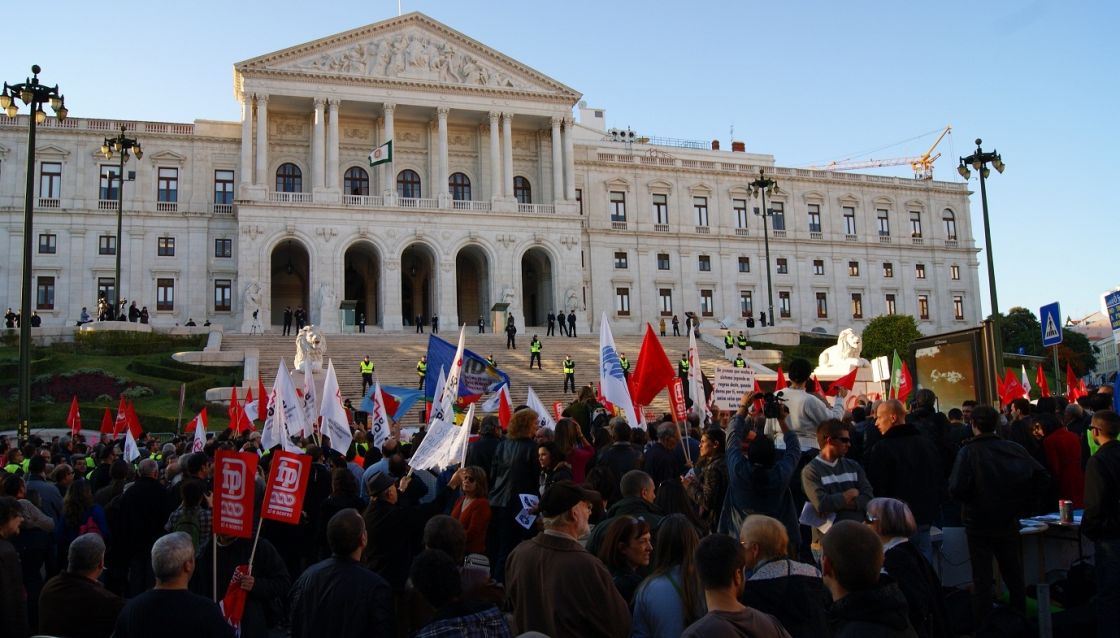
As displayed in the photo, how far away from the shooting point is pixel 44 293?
164 ft

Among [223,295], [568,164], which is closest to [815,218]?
[568,164]

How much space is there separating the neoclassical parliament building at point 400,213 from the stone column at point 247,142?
Answer: 0.12 metres

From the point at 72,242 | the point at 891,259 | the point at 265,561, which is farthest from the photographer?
the point at 891,259

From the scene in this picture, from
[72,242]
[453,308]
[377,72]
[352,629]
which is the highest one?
[377,72]

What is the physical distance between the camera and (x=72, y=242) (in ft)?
166

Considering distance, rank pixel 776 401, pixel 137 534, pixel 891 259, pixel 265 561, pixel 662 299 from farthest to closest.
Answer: pixel 891 259, pixel 662 299, pixel 137 534, pixel 776 401, pixel 265 561

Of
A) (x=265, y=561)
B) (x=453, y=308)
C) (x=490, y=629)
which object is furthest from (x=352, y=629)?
(x=453, y=308)

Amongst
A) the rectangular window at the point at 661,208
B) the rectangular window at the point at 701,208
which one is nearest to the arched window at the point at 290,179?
the rectangular window at the point at 661,208

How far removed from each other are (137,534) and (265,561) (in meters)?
2.38

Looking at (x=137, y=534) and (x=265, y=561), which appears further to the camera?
(x=137, y=534)

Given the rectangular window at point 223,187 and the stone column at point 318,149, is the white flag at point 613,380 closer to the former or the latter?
the stone column at point 318,149

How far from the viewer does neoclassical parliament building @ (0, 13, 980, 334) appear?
50688 millimetres

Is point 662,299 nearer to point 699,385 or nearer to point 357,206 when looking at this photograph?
point 357,206

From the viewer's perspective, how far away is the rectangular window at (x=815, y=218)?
64.9 m
